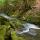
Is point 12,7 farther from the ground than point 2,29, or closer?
farther from the ground

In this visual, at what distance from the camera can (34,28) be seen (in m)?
1.40

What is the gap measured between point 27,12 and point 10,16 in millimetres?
259

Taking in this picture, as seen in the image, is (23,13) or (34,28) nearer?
(34,28)

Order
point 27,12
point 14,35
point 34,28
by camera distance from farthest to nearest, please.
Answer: point 27,12, point 34,28, point 14,35

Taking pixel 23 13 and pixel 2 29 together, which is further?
pixel 23 13

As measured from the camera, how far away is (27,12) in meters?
1.52

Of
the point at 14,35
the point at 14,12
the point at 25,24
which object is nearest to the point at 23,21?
the point at 25,24

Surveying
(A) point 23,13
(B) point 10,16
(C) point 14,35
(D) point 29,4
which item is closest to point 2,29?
(C) point 14,35

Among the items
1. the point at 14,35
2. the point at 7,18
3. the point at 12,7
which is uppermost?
the point at 12,7

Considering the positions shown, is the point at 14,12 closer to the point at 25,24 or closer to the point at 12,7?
the point at 12,7

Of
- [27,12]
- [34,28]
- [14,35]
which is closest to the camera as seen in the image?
[14,35]

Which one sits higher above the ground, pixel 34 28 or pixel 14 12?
pixel 14 12

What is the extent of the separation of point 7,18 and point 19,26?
216mm

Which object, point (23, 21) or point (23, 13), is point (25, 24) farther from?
point (23, 13)
